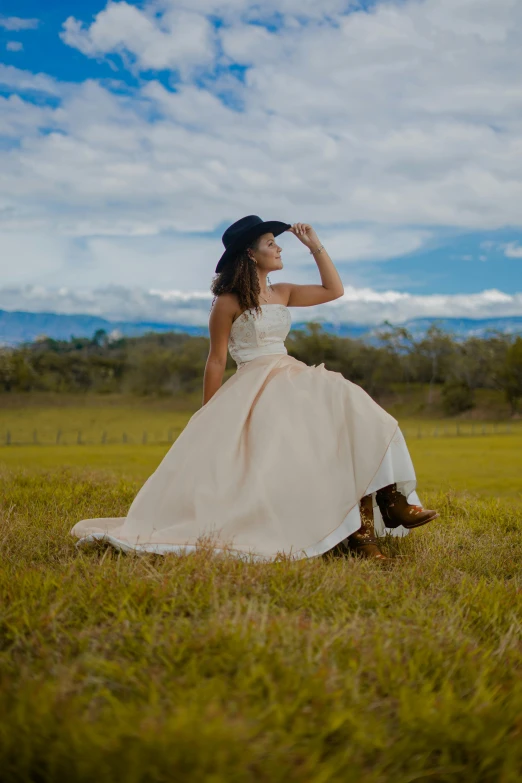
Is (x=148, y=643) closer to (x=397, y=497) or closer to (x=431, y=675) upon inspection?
(x=431, y=675)

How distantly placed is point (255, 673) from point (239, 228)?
4.08m

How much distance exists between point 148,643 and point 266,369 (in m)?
3.05

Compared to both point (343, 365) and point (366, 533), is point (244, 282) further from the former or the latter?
point (343, 365)

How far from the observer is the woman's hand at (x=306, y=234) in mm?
6137

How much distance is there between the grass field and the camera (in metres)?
2.31

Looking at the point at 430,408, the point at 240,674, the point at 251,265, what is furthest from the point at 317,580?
the point at 430,408

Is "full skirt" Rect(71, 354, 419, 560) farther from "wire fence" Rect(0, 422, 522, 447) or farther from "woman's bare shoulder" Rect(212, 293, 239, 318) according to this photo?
"wire fence" Rect(0, 422, 522, 447)

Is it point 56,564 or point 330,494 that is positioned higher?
point 330,494

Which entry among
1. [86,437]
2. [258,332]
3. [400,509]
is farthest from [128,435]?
[400,509]

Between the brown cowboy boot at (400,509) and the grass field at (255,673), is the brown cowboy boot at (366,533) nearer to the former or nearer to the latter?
the brown cowboy boot at (400,509)

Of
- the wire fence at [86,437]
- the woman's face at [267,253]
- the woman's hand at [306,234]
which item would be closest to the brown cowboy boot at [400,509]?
the woman's face at [267,253]

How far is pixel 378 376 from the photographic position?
295ft

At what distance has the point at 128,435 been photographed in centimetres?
6044

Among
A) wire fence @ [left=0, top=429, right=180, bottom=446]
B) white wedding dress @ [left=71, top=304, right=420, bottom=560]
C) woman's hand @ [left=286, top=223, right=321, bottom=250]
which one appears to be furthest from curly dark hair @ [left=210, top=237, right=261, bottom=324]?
wire fence @ [left=0, top=429, right=180, bottom=446]
